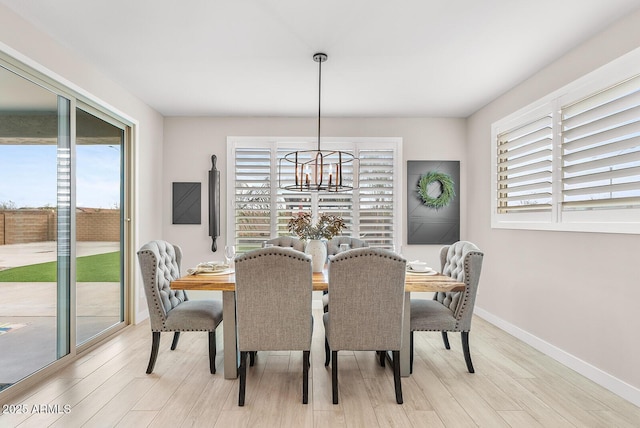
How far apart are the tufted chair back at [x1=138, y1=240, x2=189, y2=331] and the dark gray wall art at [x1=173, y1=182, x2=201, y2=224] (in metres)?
1.86

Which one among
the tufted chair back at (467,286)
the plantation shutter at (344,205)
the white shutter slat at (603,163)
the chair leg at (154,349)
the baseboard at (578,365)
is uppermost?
the white shutter slat at (603,163)

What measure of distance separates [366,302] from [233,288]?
3.02 feet

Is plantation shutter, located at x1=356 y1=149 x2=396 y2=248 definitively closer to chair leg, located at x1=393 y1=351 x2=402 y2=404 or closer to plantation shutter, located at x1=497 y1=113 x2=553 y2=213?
plantation shutter, located at x1=497 y1=113 x2=553 y2=213

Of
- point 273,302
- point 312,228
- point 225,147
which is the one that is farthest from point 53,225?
point 225,147

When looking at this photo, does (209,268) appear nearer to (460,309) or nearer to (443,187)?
(460,309)

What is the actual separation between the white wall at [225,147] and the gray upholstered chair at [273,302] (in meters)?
2.73

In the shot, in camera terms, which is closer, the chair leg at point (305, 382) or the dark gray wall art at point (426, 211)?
the chair leg at point (305, 382)

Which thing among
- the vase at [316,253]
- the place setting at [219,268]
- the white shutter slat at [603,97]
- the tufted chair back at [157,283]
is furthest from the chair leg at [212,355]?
the white shutter slat at [603,97]

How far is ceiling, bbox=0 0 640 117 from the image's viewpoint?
8.05ft

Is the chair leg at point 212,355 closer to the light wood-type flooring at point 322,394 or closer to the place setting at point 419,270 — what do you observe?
the light wood-type flooring at point 322,394

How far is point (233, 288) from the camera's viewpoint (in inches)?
101

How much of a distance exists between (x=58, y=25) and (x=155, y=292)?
2.07 meters

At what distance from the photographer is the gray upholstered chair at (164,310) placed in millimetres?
2762

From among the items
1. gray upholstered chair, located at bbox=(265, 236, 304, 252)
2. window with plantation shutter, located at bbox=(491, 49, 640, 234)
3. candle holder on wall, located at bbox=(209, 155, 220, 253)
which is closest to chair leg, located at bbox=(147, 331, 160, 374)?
gray upholstered chair, located at bbox=(265, 236, 304, 252)
